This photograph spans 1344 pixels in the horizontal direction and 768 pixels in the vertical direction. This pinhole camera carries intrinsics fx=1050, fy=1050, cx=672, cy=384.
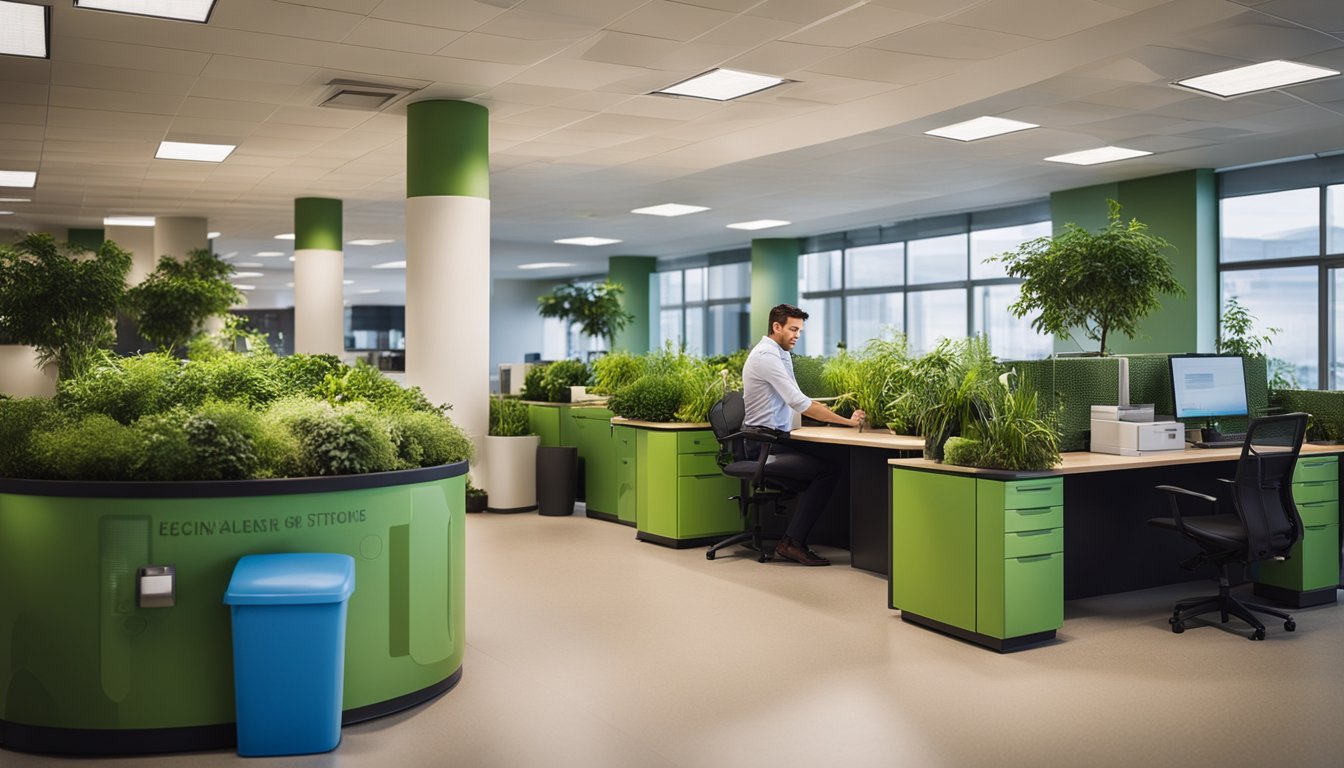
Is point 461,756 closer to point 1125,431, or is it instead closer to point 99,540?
point 99,540

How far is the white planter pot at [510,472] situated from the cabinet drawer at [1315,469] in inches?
219

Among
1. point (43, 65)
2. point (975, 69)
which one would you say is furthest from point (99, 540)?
point (975, 69)

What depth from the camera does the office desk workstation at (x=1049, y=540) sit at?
469cm

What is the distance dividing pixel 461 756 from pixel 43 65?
5.49 m

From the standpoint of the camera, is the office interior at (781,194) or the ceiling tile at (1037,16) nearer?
the office interior at (781,194)

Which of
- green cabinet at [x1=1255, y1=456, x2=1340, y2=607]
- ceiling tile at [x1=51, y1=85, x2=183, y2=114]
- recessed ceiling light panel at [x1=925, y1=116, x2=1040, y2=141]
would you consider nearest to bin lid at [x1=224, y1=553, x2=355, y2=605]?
green cabinet at [x1=1255, y1=456, x2=1340, y2=607]

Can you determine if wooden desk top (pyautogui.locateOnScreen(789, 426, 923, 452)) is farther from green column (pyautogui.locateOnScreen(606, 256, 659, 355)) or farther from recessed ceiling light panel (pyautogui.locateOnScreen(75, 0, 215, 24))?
green column (pyautogui.locateOnScreen(606, 256, 659, 355))

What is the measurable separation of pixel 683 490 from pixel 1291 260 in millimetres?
6981

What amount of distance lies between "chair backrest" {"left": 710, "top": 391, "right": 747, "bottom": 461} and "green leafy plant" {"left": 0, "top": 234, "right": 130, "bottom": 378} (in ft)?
16.3

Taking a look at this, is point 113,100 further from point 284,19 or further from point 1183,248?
point 1183,248

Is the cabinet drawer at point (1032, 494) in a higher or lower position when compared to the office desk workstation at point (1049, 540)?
higher

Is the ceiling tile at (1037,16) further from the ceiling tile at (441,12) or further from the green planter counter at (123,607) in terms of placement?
the green planter counter at (123,607)

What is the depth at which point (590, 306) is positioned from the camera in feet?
43.1

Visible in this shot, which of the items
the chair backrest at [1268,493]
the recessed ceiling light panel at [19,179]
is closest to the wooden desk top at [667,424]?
the chair backrest at [1268,493]
